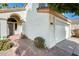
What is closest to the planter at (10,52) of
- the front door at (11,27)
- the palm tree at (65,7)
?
the front door at (11,27)

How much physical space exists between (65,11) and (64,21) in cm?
14

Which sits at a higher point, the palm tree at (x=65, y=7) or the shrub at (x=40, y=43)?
the palm tree at (x=65, y=7)

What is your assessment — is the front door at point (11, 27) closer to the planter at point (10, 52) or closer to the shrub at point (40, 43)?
the planter at point (10, 52)

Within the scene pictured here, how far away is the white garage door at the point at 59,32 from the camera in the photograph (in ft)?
8.04

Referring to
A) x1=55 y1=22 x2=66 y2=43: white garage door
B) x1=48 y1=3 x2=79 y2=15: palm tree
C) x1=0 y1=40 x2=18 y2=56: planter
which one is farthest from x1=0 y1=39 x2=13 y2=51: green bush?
x1=48 y1=3 x2=79 y2=15: palm tree

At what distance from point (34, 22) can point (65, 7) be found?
491 millimetres

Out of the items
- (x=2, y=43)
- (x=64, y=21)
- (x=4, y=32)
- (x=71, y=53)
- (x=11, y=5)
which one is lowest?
(x=71, y=53)

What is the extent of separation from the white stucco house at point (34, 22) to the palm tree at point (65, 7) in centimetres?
7

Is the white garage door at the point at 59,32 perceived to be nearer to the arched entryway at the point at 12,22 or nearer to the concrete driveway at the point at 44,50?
the concrete driveway at the point at 44,50

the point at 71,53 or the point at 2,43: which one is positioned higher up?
the point at 2,43

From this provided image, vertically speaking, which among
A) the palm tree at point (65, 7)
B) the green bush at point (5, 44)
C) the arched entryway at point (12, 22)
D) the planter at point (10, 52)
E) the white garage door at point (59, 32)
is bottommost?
the planter at point (10, 52)

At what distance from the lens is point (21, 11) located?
95.9 inches

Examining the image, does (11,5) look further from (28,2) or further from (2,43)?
(2,43)

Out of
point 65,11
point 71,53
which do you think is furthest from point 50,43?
point 65,11
